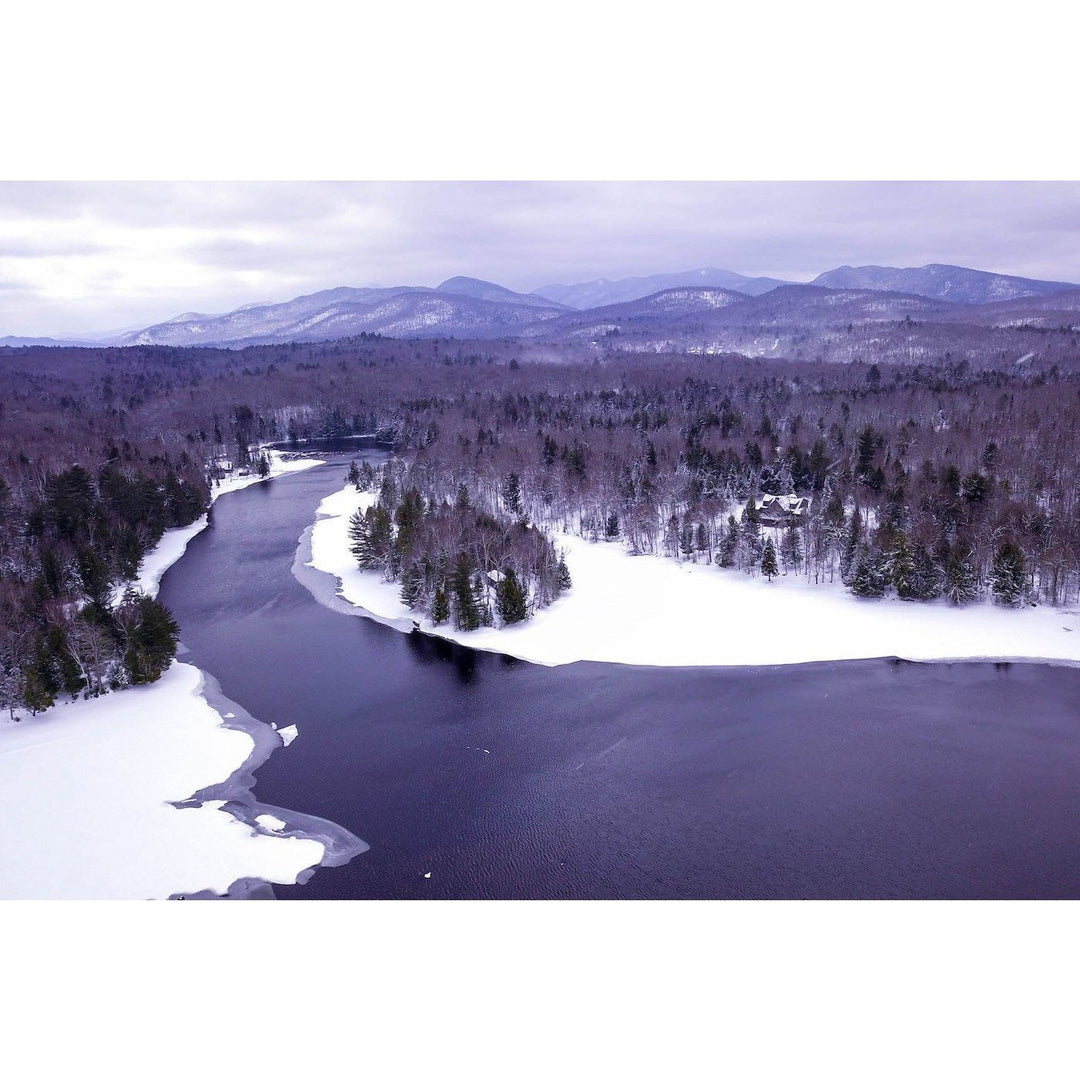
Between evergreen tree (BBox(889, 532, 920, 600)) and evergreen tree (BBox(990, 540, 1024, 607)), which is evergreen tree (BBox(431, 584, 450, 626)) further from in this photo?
evergreen tree (BBox(990, 540, 1024, 607))

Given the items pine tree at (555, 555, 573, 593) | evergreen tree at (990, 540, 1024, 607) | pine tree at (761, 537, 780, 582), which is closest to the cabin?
pine tree at (761, 537, 780, 582)

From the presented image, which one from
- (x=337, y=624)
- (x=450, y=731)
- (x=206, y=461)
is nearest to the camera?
(x=450, y=731)

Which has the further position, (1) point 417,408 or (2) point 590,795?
(1) point 417,408

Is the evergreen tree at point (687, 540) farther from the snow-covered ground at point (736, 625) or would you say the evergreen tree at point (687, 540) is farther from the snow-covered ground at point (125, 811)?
the snow-covered ground at point (125, 811)

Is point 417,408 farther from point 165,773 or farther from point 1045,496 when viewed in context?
point 165,773

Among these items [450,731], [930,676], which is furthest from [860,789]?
[450,731]

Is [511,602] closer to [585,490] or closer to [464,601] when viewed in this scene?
[464,601]
